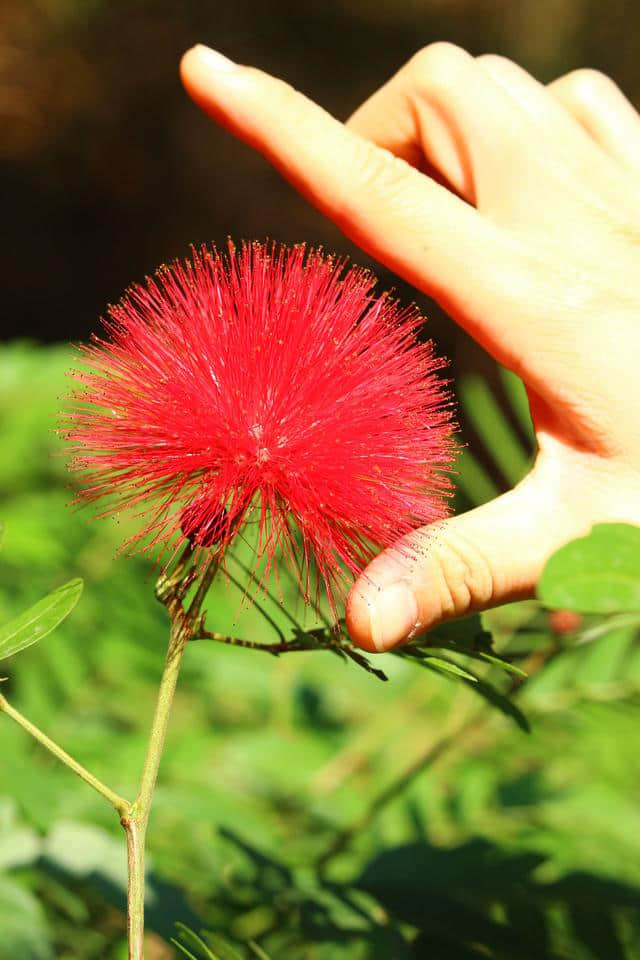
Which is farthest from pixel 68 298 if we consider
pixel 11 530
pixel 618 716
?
pixel 618 716

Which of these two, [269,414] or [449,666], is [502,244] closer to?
[269,414]

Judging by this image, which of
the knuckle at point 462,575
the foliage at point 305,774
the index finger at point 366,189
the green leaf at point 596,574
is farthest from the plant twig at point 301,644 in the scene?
the index finger at point 366,189

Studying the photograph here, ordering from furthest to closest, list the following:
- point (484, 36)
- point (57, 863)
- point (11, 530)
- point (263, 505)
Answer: point (484, 36), point (11, 530), point (57, 863), point (263, 505)

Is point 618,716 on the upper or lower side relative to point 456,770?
upper

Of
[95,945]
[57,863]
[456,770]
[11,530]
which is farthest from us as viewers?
[456,770]

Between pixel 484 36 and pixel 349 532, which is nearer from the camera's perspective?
pixel 349 532

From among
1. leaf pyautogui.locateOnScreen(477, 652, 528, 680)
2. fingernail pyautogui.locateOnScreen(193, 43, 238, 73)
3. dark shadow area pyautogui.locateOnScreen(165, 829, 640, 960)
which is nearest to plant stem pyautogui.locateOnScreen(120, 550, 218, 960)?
leaf pyautogui.locateOnScreen(477, 652, 528, 680)

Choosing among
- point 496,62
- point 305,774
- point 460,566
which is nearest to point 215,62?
point 496,62

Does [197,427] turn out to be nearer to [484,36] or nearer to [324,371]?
[324,371]
